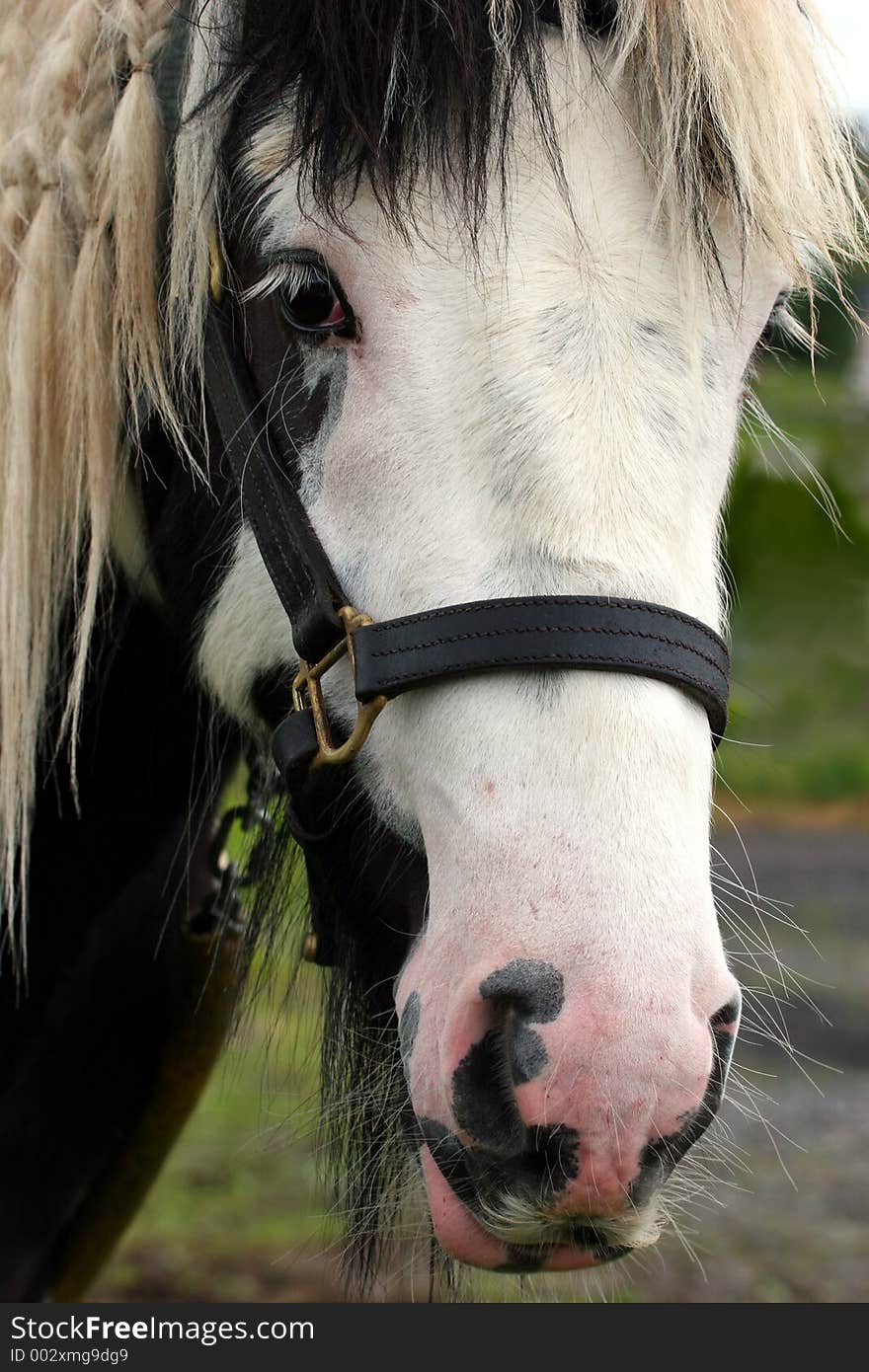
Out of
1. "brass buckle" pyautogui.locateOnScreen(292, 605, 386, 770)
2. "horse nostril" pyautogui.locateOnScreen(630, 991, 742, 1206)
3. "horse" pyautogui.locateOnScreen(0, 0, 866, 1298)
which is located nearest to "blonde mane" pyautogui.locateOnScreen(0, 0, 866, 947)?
"horse" pyautogui.locateOnScreen(0, 0, 866, 1298)

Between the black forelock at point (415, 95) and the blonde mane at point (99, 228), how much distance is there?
0.16m

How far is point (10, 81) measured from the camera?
1753mm

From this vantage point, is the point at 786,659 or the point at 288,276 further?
the point at 786,659

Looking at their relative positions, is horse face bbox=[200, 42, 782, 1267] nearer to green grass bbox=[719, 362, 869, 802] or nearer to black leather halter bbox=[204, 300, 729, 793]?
black leather halter bbox=[204, 300, 729, 793]

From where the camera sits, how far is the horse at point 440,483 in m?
1.20

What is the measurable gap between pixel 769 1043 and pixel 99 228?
4.94 m

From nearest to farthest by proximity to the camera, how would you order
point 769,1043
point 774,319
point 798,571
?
point 774,319 → point 769,1043 → point 798,571

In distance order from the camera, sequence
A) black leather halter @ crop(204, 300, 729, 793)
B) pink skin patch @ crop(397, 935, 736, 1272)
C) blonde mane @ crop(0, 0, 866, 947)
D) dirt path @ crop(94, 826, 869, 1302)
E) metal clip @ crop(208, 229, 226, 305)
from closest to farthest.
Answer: pink skin patch @ crop(397, 935, 736, 1272)
black leather halter @ crop(204, 300, 729, 793)
blonde mane @ crop(0, 0, 866, 947)
metal clip @ crop(208, 229, 226, 305)
dirt path @ crop(94, 826, 869, 1302)

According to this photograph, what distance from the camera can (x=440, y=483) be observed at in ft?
4.31

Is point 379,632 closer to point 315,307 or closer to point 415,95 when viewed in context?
point 315,307

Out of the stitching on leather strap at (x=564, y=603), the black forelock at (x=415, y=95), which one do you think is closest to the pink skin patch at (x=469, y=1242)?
the stitching on leather strap at (x=564, y=603)

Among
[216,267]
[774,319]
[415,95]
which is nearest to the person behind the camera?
[415,95]

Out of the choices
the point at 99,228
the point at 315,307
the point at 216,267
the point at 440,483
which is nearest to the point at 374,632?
the point at 440,483

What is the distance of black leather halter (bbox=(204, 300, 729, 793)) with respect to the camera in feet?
4.06
